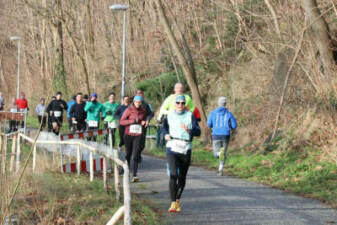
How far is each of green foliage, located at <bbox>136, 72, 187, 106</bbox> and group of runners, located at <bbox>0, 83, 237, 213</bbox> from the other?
11.2 meters

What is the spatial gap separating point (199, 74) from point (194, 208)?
19.7 metres

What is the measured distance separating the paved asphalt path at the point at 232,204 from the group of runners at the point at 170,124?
488 mm

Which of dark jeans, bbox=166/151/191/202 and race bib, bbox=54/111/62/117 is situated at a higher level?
race bib, bbox=54/111/62/117

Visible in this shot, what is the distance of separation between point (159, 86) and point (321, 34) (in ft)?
58.0

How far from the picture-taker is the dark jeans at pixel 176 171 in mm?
8602

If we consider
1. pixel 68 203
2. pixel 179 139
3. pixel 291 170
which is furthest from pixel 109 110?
pixel 179 139

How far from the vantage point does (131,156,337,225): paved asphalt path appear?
26.7 feet

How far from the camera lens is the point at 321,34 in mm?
14797

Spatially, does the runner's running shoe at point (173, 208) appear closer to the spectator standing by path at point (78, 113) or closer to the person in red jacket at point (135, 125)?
the person in red jacket at point (135, 125)

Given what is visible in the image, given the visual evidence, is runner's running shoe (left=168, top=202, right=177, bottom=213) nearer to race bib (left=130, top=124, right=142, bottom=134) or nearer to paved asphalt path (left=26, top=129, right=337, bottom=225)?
paved asphalt path (left=26, top=129, right=337, bottom=225)

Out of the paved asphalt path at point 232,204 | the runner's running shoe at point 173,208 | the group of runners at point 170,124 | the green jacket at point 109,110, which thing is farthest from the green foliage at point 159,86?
the runner's running shoe at point 173,208

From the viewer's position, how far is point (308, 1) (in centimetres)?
1416

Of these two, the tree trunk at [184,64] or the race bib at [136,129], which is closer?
the race bib at [136,129]

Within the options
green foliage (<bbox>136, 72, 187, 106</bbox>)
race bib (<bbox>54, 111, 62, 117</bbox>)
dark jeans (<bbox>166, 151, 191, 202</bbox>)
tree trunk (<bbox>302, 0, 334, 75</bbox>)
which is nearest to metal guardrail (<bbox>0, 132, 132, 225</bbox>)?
dark jeans (<bbox>166, 151, 191, 202</bbox>)
